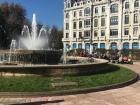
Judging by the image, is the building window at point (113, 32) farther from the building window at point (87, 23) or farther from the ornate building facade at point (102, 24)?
the building window at point (87, 23)

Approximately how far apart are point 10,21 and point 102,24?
22.5 m

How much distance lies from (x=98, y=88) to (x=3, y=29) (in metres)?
60.5

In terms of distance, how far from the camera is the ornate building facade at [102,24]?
2466 inches

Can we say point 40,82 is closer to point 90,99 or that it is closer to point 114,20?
point 90,99

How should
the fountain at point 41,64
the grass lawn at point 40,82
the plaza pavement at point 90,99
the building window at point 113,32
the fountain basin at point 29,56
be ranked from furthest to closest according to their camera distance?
the building window at point 113,32
the fountain basin at point 29,56
the fountain at point 41,64
the grass lawn at point 40,82
the plaza pavement at point 90,99

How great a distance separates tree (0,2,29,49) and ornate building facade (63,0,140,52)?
1293 cm

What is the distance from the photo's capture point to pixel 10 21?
71.2 m

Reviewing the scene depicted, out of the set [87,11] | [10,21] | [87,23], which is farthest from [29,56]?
[87,11]

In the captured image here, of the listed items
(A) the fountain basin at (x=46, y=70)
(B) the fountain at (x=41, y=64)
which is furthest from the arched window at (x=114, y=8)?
(A) the fountain basin at (x=46, y=70)

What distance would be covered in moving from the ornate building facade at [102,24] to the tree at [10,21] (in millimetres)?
12932

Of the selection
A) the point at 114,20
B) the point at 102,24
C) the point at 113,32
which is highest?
the point at 114,20

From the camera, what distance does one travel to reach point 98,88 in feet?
46.8

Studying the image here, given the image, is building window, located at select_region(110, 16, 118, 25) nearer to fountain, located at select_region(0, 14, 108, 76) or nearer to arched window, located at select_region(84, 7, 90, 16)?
arched window, located at select_region(84, 7, 90, 16)

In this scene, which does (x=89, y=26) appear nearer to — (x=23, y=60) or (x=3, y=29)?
(x=3, y=29)
